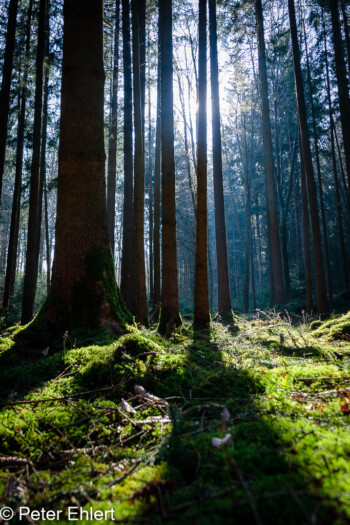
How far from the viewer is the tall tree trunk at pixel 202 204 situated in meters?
7.59

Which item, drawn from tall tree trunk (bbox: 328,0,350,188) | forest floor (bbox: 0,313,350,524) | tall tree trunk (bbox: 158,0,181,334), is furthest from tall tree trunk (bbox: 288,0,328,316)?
forest floor (bbox: 0,313,350,524)

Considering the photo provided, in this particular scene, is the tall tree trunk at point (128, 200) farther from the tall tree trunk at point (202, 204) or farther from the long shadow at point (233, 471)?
the long shadow at point (233, 471)

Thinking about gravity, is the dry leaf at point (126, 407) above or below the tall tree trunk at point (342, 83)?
below

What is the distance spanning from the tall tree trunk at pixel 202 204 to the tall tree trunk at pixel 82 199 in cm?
307

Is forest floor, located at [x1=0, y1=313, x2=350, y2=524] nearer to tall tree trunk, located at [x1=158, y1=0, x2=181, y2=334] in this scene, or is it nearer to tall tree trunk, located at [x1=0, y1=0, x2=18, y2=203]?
tall tree trunk, located at [x1=158, y1=0, x2=181, y2=334]

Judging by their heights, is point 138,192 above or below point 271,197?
below

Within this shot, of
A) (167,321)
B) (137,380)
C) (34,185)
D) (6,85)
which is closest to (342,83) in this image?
(167,321)

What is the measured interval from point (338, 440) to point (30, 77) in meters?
16.1

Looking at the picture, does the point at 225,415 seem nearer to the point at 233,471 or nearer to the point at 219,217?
the point at 233,471

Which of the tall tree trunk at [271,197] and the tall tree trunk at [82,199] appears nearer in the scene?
the tall tree trunk at [82,199]

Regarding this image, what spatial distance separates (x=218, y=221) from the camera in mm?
11969

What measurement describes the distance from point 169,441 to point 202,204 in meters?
6.52

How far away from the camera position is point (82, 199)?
15.5ft

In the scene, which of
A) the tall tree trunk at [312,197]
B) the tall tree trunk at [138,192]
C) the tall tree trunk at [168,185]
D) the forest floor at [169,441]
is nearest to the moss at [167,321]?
the tall tree trunk at [168,185]
